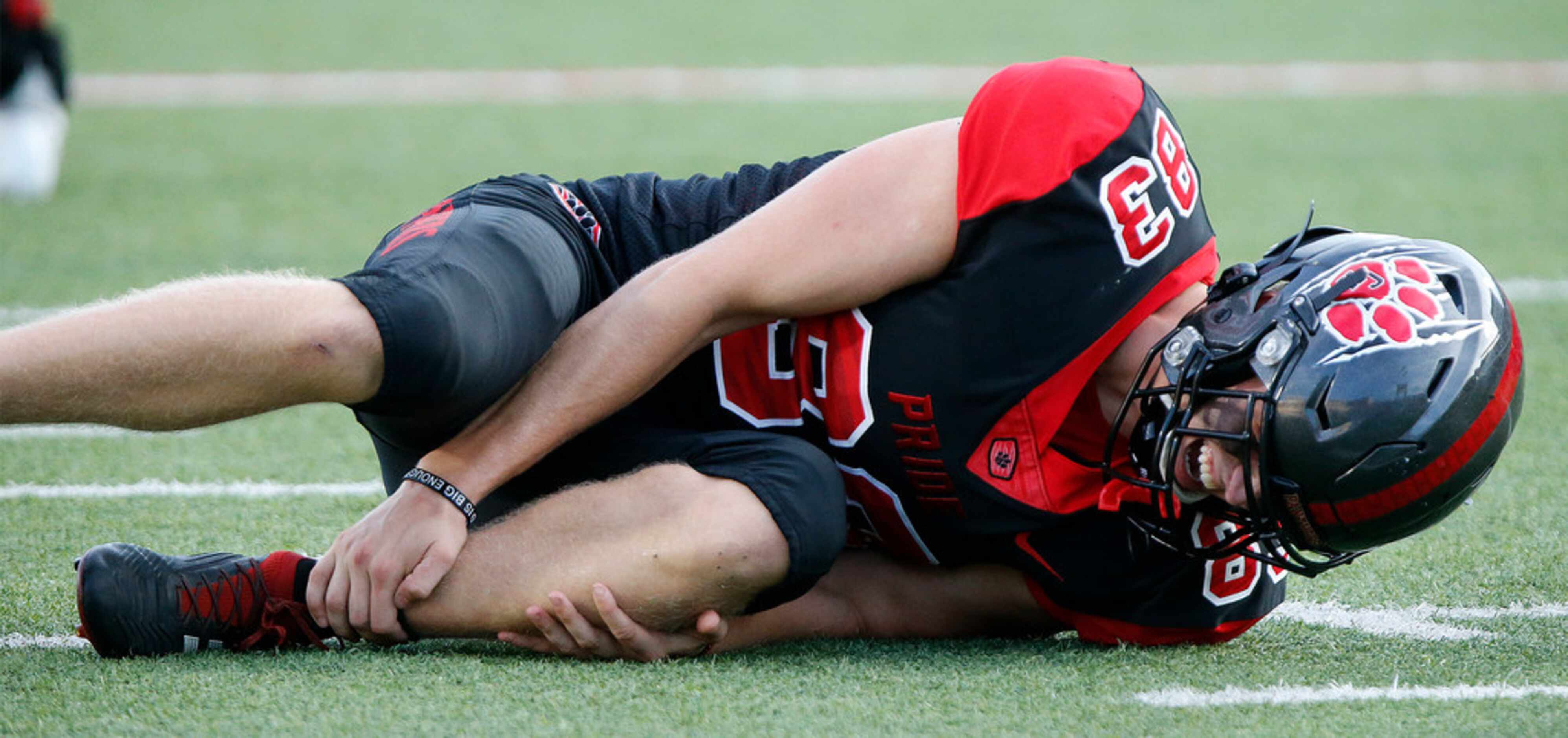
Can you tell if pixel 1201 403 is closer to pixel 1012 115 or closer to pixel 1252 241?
pixel 1012 115

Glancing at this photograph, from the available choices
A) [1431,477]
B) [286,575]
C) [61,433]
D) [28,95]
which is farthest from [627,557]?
[28,95]

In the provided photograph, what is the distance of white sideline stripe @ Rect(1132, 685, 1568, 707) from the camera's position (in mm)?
2451

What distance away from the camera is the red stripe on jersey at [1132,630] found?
275 cm

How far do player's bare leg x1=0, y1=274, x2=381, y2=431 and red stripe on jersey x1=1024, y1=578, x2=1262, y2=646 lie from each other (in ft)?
3.72

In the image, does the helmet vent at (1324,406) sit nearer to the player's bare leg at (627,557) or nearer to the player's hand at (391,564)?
the player's bare leg at (627,557)

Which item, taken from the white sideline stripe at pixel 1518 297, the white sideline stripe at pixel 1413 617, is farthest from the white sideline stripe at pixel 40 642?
the white sideline stripe at pixel 1518 297

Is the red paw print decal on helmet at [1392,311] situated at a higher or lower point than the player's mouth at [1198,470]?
higher

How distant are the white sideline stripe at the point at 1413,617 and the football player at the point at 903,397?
0.69 ft

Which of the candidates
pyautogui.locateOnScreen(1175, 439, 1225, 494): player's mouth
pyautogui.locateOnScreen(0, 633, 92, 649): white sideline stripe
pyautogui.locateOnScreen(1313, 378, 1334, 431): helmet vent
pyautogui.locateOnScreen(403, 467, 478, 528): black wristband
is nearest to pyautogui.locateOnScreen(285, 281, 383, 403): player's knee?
pyautogui.locateOnScreen(403, 467, 478, 528): black wristband

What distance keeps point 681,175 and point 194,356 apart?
5.84 metres

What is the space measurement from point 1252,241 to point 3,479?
456cm

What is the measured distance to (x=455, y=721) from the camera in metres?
2.29

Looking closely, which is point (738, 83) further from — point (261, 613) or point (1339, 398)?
point (1339, 398)

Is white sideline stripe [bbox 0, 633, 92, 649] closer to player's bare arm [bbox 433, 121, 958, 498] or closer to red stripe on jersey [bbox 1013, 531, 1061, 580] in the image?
player's bare arm [bbox 433, 121, 958, 498]
